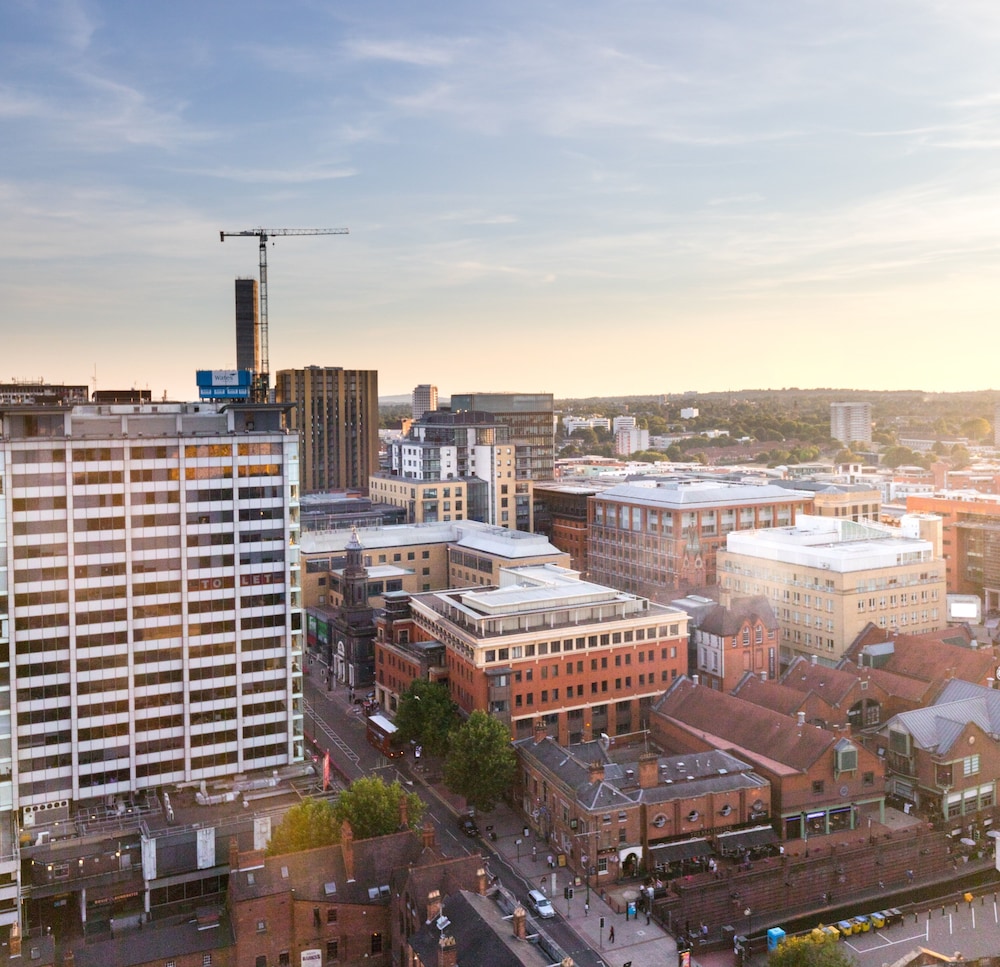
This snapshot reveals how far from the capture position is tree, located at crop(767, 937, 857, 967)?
173 feet

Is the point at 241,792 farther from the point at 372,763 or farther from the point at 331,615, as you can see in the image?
the point at 331,615

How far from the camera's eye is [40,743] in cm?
7294

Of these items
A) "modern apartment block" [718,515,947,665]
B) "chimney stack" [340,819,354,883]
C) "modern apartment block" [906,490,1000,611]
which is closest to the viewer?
"chimney stack" [340,819,354,883]

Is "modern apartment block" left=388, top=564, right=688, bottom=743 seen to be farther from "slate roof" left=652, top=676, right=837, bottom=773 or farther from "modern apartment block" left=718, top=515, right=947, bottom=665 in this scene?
"modern apartment block" left=718, top=515, right=947, bottom=665

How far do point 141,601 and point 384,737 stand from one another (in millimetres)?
26757

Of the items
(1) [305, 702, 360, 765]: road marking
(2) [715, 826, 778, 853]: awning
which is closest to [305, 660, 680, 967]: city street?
(1) [305, 702, 360, 765]: road marking

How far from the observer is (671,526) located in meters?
141

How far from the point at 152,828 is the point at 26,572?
826 inches

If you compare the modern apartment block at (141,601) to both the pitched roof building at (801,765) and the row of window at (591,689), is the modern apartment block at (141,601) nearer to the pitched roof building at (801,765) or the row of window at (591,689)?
the row of window at (591,689)

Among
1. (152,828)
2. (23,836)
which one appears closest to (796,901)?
(152,828)

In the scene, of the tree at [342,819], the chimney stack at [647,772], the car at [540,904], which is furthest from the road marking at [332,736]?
the chimney stack at [647,772]

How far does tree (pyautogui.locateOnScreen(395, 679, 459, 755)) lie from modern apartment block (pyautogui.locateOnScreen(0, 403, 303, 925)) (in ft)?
Result: 34.2

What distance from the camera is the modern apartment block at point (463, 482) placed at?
170 m

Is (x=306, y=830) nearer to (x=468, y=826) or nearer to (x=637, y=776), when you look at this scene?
(x=468, y=826)
